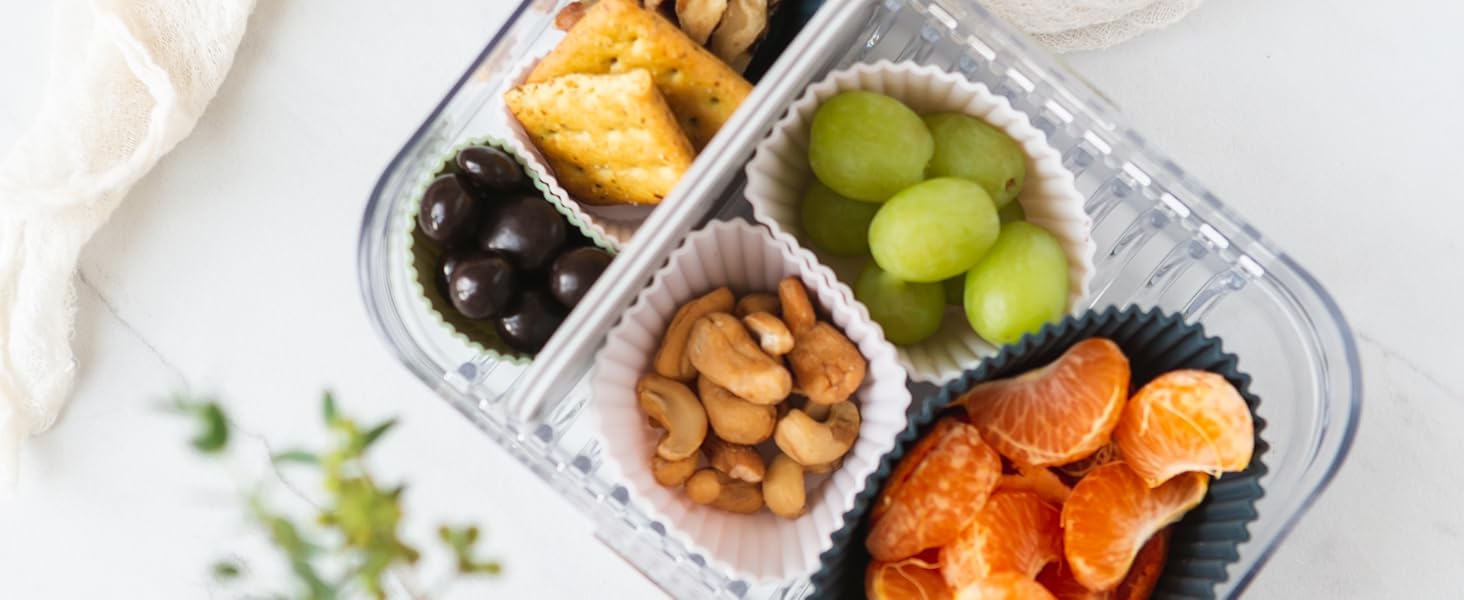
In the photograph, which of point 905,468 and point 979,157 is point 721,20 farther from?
point 905,468

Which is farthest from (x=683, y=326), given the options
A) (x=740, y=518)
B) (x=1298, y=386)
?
(x=1298, y=386)

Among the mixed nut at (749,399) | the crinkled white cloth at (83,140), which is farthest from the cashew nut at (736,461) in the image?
the crinkled white cloth at (83,140)

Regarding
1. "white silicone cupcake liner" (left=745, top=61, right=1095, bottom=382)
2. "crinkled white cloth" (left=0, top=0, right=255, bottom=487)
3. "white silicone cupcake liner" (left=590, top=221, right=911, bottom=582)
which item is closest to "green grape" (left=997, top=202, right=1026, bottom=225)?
"white silicone cupcake liner" (left=745, top=61, right=1095, bottom=382)

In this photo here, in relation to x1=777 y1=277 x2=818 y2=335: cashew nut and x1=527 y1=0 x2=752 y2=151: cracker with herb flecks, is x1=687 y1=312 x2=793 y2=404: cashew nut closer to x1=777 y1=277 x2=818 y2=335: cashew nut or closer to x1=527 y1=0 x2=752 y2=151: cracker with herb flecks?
x1=777 y1=277 x2=818 y2=335: cashew nut

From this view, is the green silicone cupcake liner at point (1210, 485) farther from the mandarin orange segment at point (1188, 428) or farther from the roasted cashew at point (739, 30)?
the roasted cashew at point (739, 30)

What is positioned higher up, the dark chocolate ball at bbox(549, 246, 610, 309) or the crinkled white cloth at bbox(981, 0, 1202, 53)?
the crinkled white cloth at bbox(981, 0, 1202, 53)

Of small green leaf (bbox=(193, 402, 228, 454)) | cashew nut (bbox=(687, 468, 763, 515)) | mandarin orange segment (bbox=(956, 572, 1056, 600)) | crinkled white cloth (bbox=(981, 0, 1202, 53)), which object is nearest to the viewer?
small green leaf (bbox=(193, 402, 228, 454))

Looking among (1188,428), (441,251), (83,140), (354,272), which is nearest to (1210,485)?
(1188,428)
